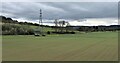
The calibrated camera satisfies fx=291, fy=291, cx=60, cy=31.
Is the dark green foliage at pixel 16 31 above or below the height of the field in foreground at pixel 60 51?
above

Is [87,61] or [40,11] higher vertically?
[40,11]

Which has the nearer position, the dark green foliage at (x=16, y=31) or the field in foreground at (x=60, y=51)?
the field in foreground at (x=60, y=51)

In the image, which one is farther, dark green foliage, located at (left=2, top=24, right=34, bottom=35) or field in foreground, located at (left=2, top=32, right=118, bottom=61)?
dark green foliage, located at (left=2, top=24, right=34, bottom=35)

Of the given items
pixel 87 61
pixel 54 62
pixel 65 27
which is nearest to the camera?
pixel 54 62

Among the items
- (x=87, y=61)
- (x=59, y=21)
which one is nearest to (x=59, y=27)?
(x=59, y=21)

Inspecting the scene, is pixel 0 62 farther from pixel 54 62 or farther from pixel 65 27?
pixel 65 27

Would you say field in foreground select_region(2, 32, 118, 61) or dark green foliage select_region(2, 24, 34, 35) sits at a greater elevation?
dark green foliage select_region(2, 24, 34, 35)

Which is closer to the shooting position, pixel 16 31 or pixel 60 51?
pixel 60 51

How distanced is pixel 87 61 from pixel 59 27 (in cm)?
15394

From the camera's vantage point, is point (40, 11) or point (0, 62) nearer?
point (0, 62)

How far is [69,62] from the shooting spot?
13742 millimetres

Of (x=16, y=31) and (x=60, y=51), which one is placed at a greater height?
(x=16, y=31)

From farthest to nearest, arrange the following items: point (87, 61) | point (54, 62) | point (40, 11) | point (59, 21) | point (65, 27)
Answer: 1. point (65, 27)
2. point (59, 21)
3. point (40, 11)
4. point (87, 61)
5. point (54, 62)

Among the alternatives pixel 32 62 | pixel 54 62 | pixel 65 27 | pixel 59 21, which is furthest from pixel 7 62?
pixel 65 27
